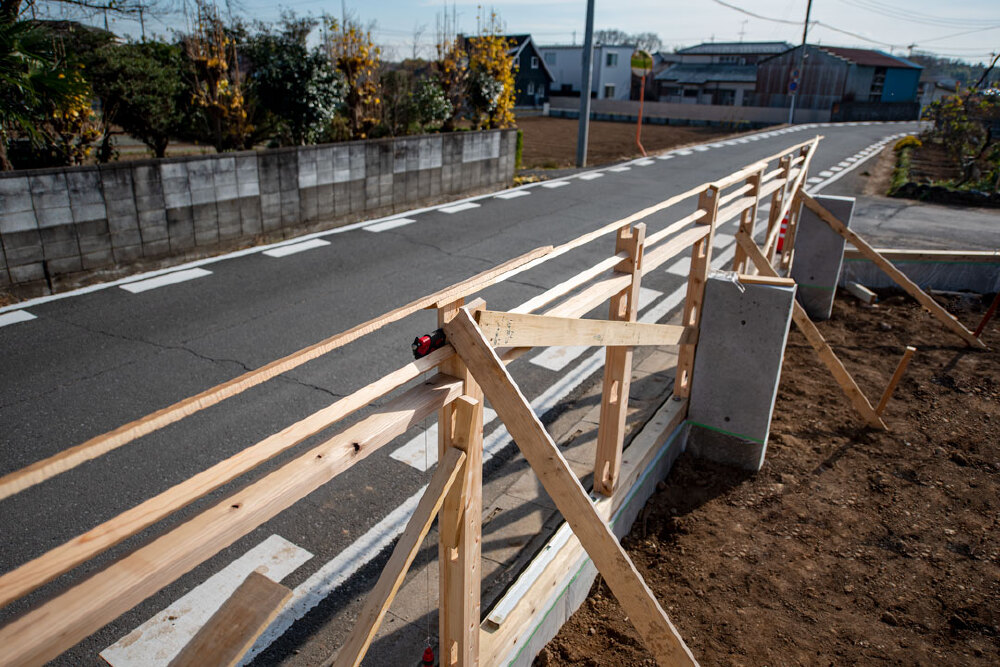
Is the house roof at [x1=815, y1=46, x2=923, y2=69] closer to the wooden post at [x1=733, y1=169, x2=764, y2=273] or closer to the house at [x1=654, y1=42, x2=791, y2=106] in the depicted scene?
the house at [x1=654, y1=42, x2=791, y2=106]

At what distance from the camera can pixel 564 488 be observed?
208 cm

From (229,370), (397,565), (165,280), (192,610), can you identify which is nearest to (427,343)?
(397,565)

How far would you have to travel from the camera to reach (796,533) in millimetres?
3883

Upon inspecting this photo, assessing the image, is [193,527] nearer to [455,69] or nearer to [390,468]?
[390,468]

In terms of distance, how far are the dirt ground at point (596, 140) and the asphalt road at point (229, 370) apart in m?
9.56

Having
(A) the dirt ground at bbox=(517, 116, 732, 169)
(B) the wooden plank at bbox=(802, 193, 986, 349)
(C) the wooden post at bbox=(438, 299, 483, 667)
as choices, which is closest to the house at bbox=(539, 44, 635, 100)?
(A) the dirt ground at bbox=(517, 116, 732, 169)

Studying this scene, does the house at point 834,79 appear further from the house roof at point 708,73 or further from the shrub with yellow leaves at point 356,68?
the shrub with yellow leaves at point 356,68

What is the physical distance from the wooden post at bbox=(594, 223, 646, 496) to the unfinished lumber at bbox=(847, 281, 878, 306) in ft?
18.0

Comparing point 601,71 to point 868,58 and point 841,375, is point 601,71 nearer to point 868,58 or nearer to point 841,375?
point 868,58

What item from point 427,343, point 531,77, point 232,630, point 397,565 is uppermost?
point 531,77

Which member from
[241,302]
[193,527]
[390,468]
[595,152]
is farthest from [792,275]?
[595,152]

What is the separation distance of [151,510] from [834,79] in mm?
54085

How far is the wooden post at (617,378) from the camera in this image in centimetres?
334

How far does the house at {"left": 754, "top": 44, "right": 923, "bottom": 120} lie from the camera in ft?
151
